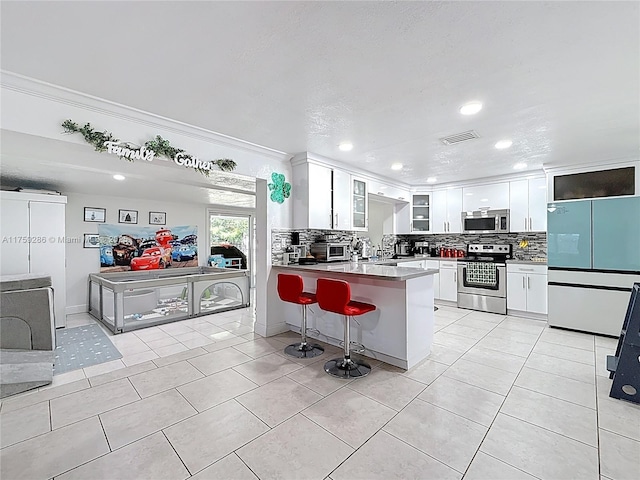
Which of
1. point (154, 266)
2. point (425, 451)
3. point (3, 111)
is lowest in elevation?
point (425, 451)

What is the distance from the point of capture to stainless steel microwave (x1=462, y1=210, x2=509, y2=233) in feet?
17.8

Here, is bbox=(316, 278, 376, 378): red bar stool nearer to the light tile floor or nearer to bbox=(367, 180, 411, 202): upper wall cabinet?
the light tile floor

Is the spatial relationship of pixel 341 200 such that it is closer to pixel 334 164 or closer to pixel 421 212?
pixel 334 164

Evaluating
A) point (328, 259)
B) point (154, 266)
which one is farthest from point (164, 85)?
point (154, 266)

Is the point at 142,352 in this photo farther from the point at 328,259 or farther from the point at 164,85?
the point at 164,85

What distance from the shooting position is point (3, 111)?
2189 mm

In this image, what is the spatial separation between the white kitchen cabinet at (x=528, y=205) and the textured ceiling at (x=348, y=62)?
1843 millimetres

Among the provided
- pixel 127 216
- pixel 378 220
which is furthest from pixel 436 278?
pixel 127 216

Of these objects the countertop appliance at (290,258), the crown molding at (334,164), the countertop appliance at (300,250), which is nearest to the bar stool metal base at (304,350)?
the countertop appliance at (290,258)

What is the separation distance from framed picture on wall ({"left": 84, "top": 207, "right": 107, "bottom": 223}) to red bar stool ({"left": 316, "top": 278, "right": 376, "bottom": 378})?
5.04 m

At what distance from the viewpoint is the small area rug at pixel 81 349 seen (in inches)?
128

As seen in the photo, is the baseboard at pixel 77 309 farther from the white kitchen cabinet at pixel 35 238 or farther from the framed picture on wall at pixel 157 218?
the framed picture on wall at pixel 157 218

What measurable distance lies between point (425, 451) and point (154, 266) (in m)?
6.09

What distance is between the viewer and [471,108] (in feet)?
8.74
